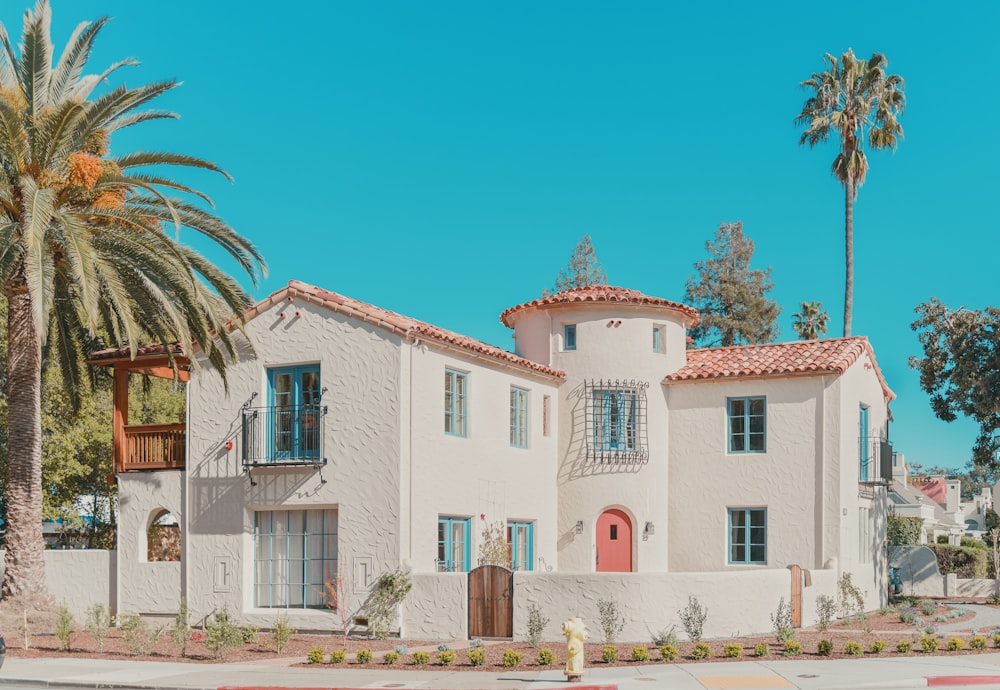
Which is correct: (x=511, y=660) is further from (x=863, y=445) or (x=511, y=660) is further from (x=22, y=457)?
(x=863, y=445)

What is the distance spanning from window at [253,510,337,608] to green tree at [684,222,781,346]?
3672 centimetres

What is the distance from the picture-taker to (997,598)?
106ft

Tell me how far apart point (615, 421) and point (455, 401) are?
5.43 meters

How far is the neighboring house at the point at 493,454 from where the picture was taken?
2289 centimetres

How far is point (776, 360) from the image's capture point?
27.8 meters

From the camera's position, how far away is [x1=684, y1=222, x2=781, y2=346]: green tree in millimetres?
57719

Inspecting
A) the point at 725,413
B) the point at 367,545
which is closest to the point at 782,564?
the point at 725,413

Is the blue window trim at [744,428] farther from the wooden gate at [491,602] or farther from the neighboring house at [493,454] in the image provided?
the wooden gate at [491,602]

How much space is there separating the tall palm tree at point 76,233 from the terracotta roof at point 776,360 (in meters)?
11.2

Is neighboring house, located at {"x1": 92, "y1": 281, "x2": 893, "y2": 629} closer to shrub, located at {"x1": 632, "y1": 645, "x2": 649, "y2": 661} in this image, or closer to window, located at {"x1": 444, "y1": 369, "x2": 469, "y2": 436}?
window, located at {"x1": 444, "y1": 369, "x2": 469, "y2": 436}

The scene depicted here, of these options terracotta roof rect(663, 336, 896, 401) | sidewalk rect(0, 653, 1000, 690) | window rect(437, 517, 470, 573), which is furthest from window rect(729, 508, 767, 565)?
sidewalk rect(0, 653, 1000, 690)

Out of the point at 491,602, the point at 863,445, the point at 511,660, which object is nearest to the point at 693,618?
the point at 491,602

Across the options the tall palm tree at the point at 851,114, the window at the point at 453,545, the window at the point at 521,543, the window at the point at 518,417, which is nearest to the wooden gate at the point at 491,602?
the window at the point at 453,545

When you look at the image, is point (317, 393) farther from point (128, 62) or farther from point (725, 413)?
point (725, 413)
